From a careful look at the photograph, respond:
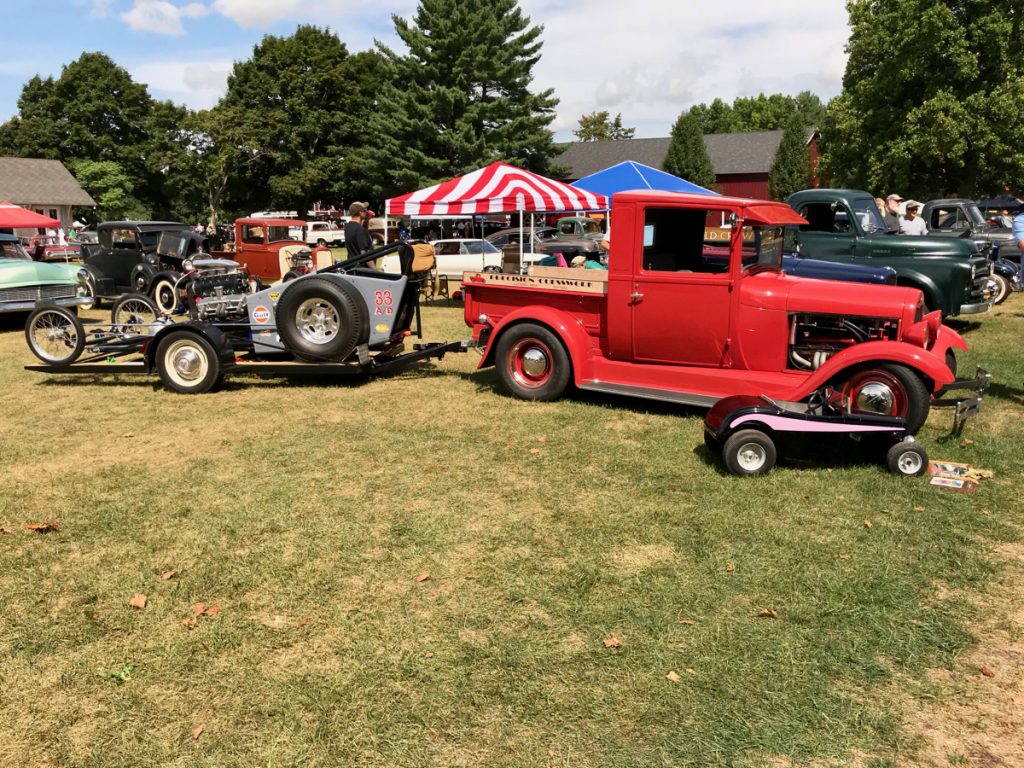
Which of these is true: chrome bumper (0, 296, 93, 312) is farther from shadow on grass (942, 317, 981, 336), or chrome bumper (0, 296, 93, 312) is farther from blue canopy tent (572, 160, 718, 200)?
shadow on grass (942, 317, 981, 336)

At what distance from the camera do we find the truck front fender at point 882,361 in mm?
5422

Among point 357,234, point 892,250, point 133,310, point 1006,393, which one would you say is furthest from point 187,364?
point 892,250

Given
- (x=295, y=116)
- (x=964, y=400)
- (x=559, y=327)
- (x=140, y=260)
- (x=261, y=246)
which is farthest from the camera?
(x=295, y=116)

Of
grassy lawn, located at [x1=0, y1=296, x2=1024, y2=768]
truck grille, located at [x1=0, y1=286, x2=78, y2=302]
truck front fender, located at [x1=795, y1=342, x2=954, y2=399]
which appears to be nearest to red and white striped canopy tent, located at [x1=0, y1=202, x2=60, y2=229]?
truck grille, located at [x1=0, y1=286, x2=78, y2=302]

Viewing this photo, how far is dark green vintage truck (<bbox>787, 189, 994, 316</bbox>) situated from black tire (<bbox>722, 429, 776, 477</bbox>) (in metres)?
5.66

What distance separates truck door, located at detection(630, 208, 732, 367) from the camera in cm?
629

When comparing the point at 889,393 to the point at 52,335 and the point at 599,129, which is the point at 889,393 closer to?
the point at 52,335

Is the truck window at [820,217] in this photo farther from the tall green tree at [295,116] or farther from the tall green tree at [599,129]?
the tall green tree at [599,129]

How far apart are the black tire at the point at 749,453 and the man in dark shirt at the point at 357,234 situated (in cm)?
565

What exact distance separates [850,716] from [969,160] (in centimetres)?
3246

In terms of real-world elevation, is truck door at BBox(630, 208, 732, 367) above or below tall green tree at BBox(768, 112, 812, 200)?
below

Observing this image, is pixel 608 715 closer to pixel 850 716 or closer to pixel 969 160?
pixel 850 716

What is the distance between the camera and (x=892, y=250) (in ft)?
34.6

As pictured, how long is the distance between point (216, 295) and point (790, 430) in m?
6.83
